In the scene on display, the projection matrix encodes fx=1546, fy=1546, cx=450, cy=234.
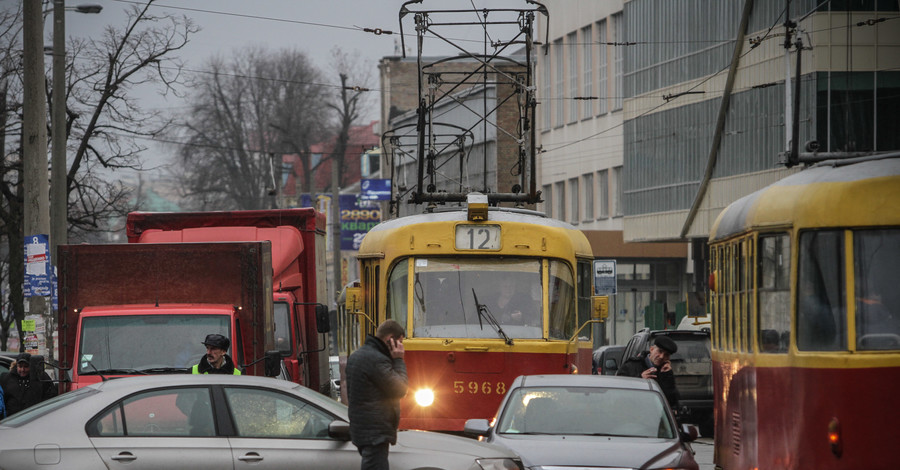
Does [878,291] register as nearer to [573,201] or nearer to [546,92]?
[573,201]

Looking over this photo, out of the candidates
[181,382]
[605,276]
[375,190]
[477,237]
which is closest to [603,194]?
[375,190]

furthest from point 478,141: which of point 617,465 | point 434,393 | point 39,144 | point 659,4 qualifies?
point 617,465

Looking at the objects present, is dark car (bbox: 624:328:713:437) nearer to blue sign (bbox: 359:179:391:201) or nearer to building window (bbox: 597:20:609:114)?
building window (bbox: 597:20:609:114)

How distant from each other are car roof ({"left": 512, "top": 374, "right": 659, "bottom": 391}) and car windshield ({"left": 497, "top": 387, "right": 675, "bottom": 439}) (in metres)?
0.05

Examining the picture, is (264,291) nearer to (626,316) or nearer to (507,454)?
(507,454)

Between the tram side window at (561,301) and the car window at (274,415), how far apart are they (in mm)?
5610

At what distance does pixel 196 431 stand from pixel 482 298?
5959mm

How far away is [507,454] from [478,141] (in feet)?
166

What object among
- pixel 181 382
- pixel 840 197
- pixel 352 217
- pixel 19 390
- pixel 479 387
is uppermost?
pixel 840 197

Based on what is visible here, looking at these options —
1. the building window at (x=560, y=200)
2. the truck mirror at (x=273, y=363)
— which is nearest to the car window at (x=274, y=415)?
the truck mirror at (x=273, y=363)

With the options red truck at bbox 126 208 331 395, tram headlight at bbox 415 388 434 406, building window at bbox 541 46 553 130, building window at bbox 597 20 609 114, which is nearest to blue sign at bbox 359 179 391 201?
building window at bbox 541 46 553 130

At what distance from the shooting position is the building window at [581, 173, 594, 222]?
5497cm

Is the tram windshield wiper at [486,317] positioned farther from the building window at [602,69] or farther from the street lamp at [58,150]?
the building window at [602,69]

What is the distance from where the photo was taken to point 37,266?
20.1 m
